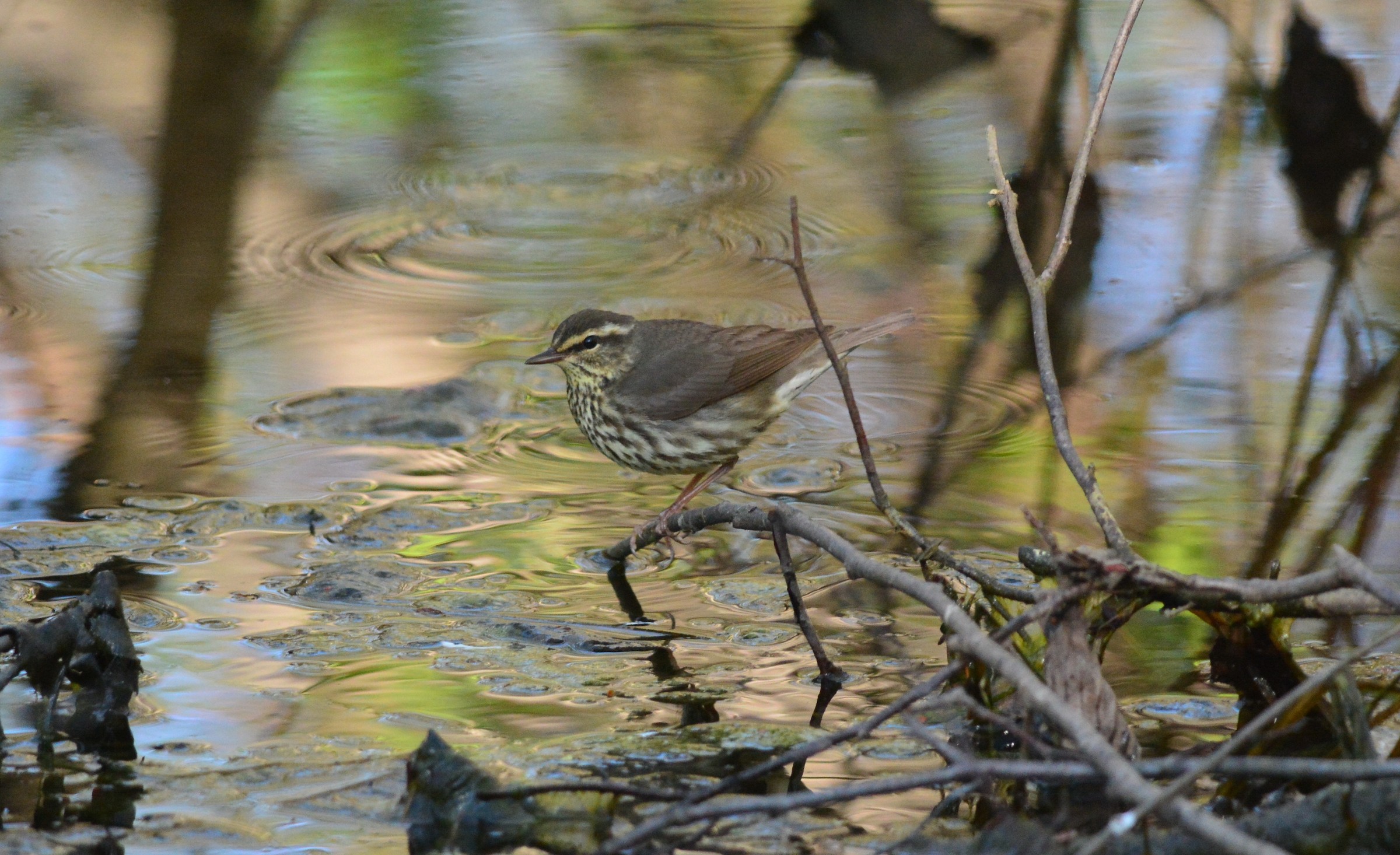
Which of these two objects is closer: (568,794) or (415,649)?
(568,794)

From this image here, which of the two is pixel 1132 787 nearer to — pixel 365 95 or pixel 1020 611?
pixel 1020 611

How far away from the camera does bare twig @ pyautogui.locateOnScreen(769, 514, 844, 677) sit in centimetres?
393

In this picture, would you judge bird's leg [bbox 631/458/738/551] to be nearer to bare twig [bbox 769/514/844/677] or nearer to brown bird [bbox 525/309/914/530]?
brown bird [bbox 525/309/914/530]

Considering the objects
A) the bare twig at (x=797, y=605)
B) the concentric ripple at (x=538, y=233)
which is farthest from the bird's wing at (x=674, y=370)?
the concentric ripple at (x=538, y=233)

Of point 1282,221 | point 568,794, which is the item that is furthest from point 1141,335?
point 568,794

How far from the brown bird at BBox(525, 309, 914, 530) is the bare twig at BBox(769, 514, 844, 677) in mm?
1245

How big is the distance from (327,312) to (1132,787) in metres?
5.42

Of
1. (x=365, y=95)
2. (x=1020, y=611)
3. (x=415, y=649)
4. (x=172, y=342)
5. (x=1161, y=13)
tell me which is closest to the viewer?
(x=1020, y=611)

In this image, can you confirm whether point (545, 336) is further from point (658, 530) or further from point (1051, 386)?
point (1051, 386)

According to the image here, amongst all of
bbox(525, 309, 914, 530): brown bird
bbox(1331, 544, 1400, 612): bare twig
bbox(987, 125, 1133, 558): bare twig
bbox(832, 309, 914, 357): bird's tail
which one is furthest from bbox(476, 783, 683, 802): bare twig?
bbox(832, 309, 914, 357): bird's tail

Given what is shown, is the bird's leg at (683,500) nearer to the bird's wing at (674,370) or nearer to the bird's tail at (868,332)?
the bird's wing at (674,370)

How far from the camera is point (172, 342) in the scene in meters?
6.83

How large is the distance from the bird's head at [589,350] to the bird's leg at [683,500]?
478 millimetres

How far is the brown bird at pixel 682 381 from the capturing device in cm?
539
